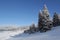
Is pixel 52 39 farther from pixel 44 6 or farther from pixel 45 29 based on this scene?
pixel 44 6

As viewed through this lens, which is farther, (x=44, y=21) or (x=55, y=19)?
(x=55, y=19)

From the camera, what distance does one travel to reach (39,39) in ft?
138

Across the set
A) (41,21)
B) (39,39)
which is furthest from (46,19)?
(39,39)

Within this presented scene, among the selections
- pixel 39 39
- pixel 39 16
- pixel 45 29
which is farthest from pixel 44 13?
pixel 39 39

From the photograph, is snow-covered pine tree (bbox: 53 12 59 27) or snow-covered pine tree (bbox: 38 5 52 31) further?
snow-covered pine tree (bbox: 53 12 59 27)

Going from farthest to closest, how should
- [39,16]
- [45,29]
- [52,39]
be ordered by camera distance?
[39,16] < [45,29] < [52,39]

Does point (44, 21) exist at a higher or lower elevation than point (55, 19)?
lower

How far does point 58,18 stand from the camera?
2596 inches

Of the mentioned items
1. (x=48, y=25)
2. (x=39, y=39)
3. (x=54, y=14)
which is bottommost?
(x=39, y=39)

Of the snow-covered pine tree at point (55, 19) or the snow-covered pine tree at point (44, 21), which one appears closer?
the snow-covered pine tree at point (44, 21)

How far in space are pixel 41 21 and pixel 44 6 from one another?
5521 millimetres

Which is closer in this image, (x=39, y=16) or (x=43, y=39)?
(x=43, y=39)

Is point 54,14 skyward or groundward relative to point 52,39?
skyward

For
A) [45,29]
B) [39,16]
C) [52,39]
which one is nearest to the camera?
[52,39]
